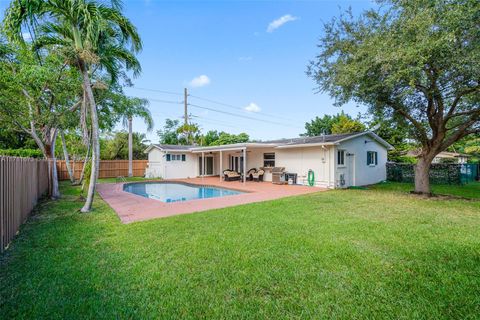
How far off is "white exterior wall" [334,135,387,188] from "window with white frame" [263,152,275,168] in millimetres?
4879

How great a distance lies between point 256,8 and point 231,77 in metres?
8.71

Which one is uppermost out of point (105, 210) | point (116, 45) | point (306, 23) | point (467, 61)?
point (306, 23)

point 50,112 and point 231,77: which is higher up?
point 231,77

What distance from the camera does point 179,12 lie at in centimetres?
1180

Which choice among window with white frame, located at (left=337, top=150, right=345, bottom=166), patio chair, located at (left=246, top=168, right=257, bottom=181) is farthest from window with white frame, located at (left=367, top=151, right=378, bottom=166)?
patio chair, located at (left=246, top=168, right=257, bottom=181)

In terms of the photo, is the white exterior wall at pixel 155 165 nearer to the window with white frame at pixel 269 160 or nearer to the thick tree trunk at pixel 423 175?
the window with white frame at pixel 269 160

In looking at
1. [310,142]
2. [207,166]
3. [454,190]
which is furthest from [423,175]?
[207,166]

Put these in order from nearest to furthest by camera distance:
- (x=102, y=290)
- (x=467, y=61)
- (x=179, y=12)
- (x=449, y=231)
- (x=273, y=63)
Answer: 1. (x=102, y=290)
2. (x=449, y=231)
3. (x=467, y=61)
4. (x=179, y=12)
5. (x=273, y=63)

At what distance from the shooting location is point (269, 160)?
Answer: 17484 mm

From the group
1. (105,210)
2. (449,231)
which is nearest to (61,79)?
(105,210)

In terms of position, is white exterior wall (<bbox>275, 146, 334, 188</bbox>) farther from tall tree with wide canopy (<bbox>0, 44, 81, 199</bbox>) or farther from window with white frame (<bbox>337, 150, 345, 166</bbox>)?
tall tree with wide canopy (<bbox>0, 44, 81, 199</bbox>)

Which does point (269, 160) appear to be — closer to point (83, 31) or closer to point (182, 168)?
point (182, 168)

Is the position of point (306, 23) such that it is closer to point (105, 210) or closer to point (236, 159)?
point (236, 159)

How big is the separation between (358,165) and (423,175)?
442 centimetres
